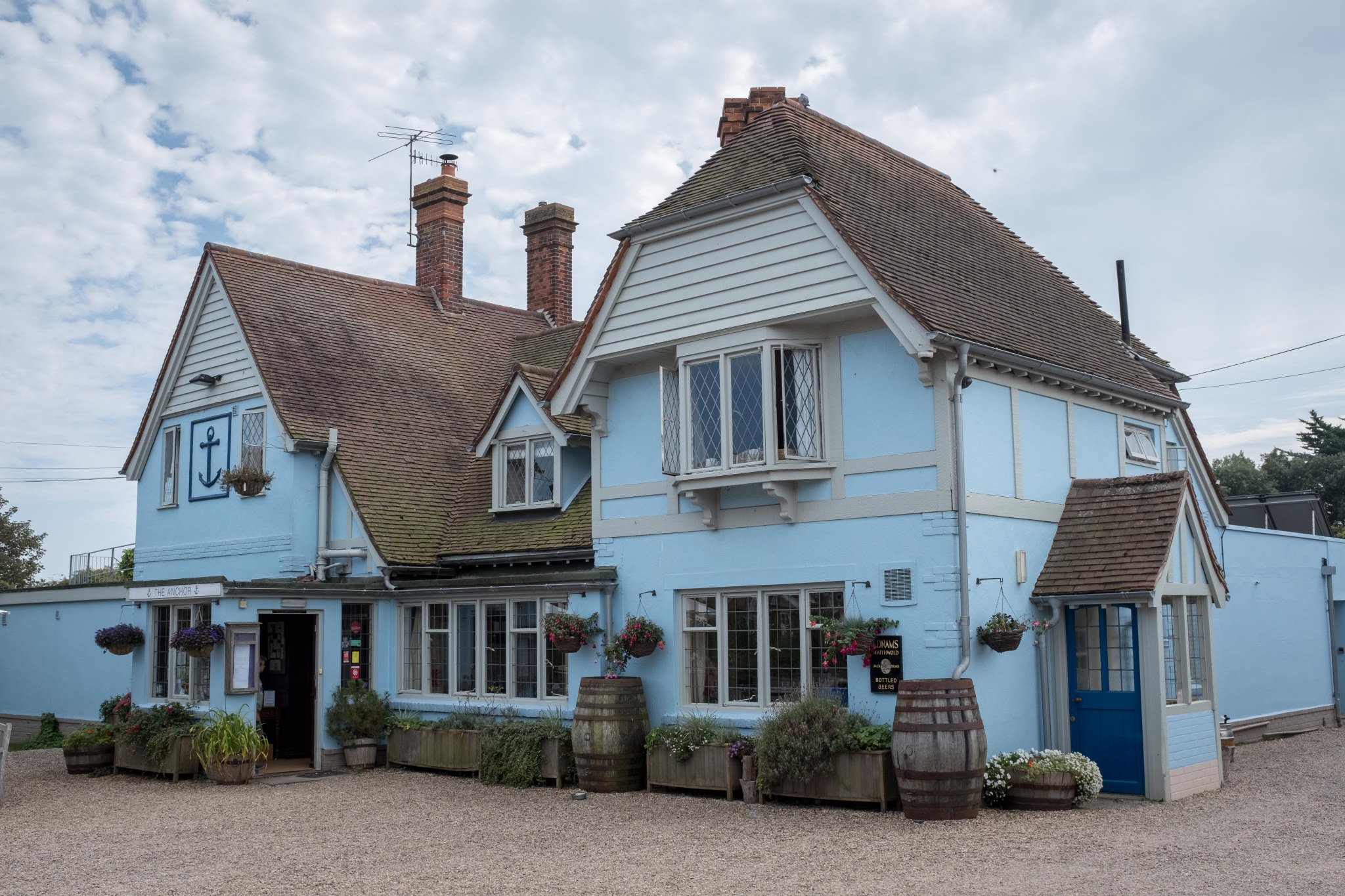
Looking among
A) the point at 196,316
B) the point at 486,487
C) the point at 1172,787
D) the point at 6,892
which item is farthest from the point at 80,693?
the point at 1172,787

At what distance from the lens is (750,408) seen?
Result: 14.4 m

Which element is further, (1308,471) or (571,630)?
(1308,471)

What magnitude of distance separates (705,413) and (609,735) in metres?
3.92

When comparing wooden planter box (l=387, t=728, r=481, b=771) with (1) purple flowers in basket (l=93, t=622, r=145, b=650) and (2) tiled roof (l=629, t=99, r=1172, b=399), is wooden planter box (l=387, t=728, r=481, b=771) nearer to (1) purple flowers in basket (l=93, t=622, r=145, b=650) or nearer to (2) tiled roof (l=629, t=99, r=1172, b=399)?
(1) purple flowers in basket (l=93, t=622, r=145, b=650)

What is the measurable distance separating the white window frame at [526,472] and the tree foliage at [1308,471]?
3899 centimetres

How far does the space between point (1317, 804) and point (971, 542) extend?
429 centimetres

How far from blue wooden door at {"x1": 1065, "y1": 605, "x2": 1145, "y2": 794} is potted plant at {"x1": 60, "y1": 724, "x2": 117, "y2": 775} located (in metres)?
13.0

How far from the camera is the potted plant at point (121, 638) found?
1834 centimetres

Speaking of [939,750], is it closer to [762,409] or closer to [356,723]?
[762,409]

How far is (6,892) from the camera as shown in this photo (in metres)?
10.2

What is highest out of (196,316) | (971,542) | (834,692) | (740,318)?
(196,316)

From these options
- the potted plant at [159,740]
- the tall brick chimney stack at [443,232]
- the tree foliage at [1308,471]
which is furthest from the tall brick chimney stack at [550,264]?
the tree foliage at [1308,471]

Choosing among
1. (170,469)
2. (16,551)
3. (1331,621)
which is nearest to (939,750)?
(1331,621)

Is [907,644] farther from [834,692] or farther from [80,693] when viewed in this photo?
[80,693]
